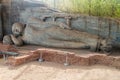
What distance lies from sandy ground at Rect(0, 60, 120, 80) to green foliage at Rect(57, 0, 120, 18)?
1420mm

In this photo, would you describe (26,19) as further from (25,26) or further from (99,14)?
(99,14)

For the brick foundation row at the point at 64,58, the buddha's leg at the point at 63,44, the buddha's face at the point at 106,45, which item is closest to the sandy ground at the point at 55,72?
the brick foundation row at the point at 64,58

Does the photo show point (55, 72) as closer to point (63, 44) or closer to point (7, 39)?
point (63, 44)

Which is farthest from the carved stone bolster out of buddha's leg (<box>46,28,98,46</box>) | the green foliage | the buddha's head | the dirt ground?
the buddha's head

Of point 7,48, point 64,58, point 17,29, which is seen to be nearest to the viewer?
point 64,58

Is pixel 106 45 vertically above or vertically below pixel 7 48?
above

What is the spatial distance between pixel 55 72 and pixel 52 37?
1450mm

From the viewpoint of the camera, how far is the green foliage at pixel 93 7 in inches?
240

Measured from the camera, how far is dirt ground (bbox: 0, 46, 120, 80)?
16.7 ft

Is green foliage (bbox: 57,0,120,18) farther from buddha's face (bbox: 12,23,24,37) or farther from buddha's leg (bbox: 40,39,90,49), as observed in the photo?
buddha's face (bbox: 12,23,24,37)

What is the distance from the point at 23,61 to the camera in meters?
5.92

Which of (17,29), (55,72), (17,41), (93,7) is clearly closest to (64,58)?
(55,72)

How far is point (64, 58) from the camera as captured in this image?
233 inches

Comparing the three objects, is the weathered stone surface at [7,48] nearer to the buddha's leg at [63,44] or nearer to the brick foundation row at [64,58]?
the brick foundation row at [64,58]
